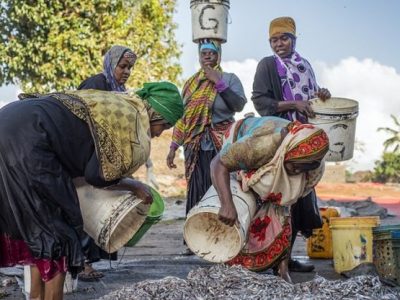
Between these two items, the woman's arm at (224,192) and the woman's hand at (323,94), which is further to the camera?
the woman's hand at (323,94)

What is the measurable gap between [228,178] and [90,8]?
14.2m

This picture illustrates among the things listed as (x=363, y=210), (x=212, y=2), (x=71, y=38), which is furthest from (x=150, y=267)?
(x=71, y=38)

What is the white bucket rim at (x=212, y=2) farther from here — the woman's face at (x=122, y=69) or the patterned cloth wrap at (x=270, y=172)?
the patterned cloth wrap at (x=270, y=172)

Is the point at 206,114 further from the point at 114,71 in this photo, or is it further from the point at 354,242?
the point at 354,242

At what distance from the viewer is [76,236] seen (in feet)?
11.7

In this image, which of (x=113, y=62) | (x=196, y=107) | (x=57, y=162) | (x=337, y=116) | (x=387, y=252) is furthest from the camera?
(x=196, y=107)

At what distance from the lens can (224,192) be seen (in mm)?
4281

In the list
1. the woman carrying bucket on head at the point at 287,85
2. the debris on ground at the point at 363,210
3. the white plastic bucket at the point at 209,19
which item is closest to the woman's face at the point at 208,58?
the white plastic bucket at the point at 209,19

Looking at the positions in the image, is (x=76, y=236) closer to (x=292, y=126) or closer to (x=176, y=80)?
(x=292, y=126)

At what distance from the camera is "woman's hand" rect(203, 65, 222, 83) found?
6.10m

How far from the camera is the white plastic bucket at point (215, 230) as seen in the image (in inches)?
173

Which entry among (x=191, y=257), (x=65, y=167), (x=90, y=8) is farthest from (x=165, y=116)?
(x=90, y=8)

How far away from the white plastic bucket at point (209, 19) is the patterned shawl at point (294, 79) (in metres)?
1.24

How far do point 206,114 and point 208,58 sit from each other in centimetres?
55
